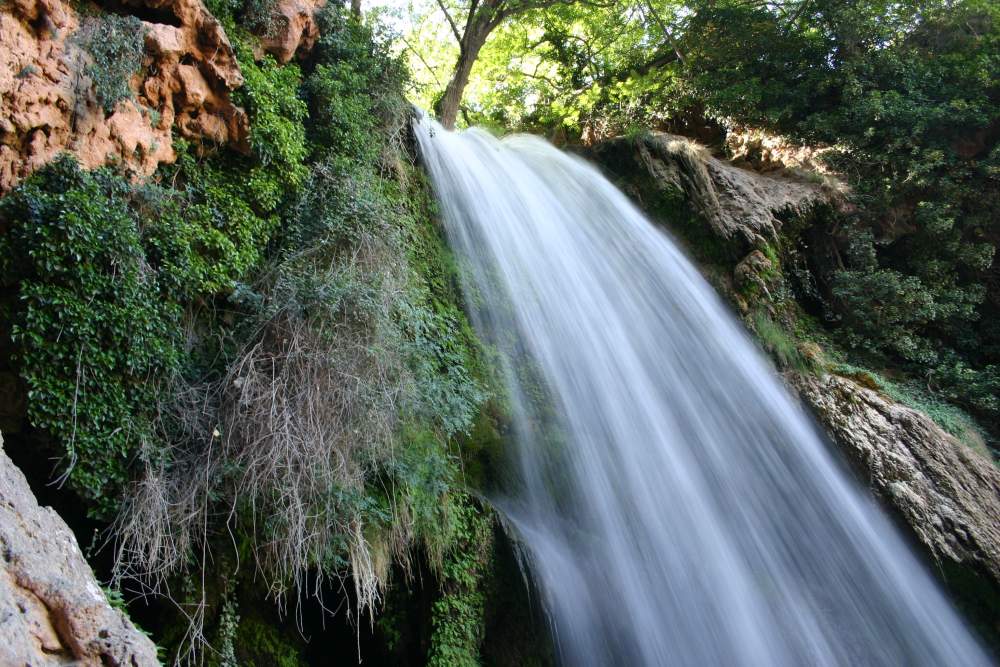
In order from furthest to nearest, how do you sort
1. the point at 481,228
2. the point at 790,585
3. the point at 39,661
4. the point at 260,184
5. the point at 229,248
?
the point at 481,228 → the point at 790,585 → the point at 260,184 → the point at 229,248 → the point at 39,661

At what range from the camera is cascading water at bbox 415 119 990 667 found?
599cm

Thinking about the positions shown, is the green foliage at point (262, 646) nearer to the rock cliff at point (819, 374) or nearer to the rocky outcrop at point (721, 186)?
the rock cliff at point (819, 374)

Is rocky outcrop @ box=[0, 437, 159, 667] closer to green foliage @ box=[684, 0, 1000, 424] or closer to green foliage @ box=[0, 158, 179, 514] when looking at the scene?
green foliage @ box=[0, 158, 179, 514]

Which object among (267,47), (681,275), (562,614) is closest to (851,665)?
(562,614)

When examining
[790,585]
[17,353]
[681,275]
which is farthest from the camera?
[681,275]

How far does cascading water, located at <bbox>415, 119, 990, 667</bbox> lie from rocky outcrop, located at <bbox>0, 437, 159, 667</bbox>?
12.2ft

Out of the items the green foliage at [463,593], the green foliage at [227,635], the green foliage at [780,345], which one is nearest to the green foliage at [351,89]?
the green foliage at [463,593]

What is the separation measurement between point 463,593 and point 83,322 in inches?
141

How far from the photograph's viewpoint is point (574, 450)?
23.0 ft

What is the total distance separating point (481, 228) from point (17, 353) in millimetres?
5656

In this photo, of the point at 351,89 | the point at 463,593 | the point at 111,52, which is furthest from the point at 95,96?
the point at 463,593

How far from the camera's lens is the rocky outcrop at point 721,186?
→ 10.9 m

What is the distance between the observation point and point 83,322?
13.6ft

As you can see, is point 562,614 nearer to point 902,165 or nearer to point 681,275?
point 681,275
